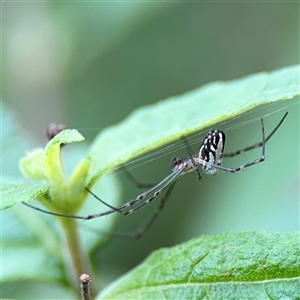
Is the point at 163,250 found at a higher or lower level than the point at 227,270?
higher

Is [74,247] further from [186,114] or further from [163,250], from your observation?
[186,114]

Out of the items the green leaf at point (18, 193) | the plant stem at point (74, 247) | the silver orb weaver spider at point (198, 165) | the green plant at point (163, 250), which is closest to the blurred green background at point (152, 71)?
the silver orb weaver spider at point (198, 165)

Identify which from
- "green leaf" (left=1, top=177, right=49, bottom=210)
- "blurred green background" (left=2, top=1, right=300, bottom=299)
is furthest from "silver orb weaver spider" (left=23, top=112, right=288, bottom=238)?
"blurred green background" (left=2, top=1, right=300, bottom=299)

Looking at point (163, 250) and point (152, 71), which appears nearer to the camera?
point (163, 250)

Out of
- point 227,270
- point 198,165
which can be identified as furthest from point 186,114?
point 227,270

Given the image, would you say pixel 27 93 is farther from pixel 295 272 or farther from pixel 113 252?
pixel 295 272

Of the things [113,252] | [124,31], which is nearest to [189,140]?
[113,252]
